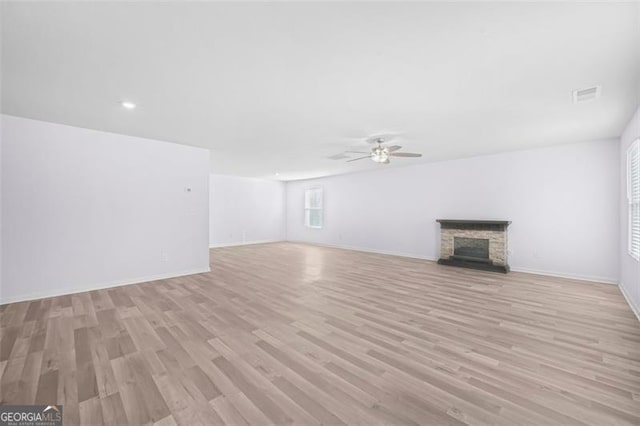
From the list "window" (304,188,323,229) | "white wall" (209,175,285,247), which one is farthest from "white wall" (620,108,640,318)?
"white wall" (209,175,285,247)

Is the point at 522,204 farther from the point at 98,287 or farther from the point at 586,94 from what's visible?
the point at 98,287

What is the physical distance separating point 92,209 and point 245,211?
533 cm

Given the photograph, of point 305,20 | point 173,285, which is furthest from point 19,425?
point 305,20

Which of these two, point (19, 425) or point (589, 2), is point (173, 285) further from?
point (589, 2)

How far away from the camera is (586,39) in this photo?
6.03 feet

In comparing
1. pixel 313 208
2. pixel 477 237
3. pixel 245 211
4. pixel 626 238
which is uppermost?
pixel 313 208

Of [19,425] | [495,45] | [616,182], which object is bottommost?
[19,425]

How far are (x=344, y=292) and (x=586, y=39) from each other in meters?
3.52

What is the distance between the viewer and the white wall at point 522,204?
446 cm

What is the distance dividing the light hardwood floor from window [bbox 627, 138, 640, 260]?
0.80 meters

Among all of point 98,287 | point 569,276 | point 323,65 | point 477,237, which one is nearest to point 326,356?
point 323,65

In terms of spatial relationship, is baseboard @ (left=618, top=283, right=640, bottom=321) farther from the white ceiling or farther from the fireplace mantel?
the white ceiling

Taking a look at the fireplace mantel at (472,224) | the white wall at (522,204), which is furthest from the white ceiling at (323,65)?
the fireplace mantel at (472,224)

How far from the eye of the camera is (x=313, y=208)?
9758mm
